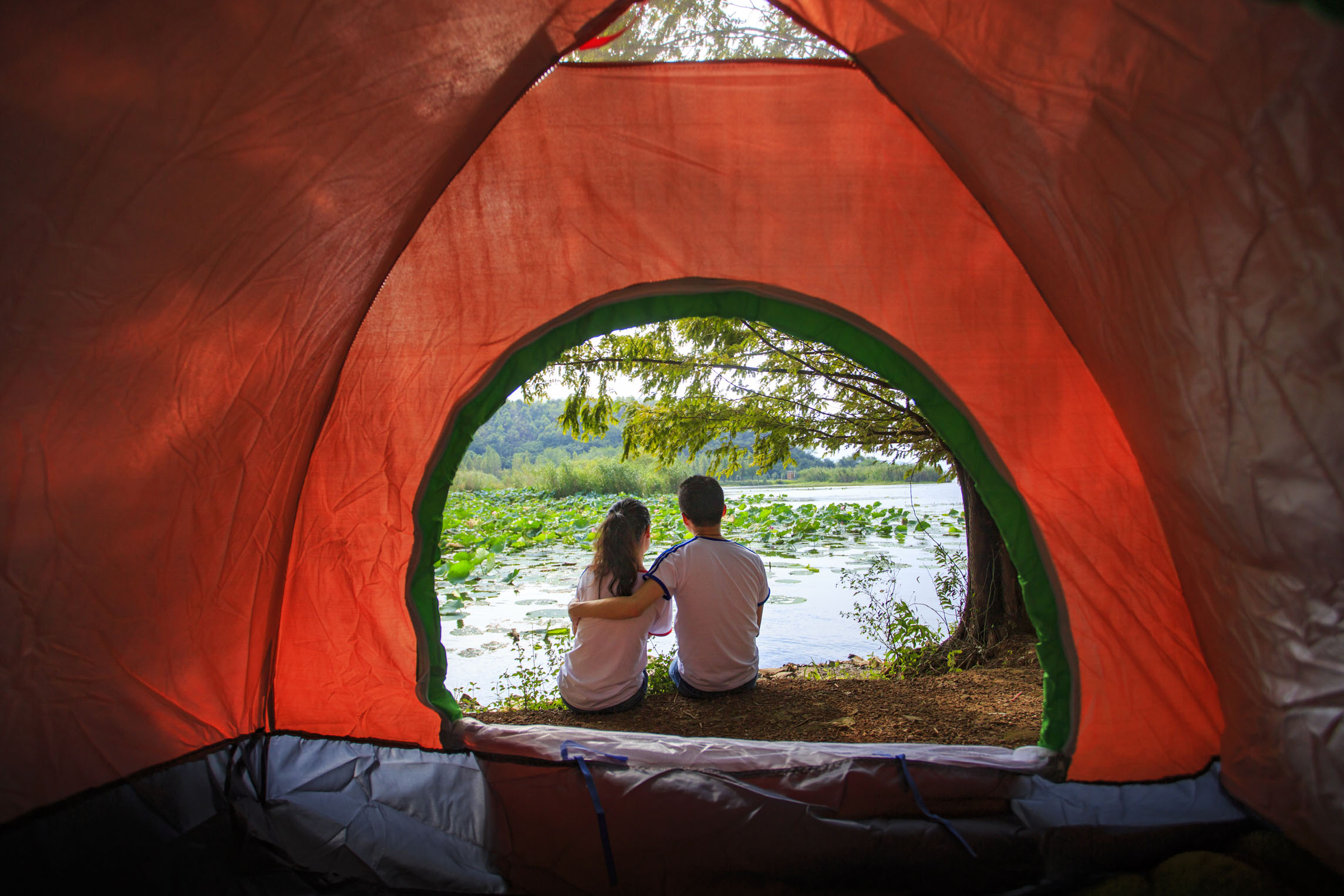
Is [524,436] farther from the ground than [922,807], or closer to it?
farther from the ground

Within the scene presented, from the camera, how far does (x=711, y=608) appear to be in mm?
2721

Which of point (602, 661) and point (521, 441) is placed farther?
point (521, 441)

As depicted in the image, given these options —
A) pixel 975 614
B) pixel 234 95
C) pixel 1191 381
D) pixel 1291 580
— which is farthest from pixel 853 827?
pixel 975 614

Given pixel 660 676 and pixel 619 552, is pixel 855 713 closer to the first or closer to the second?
pixel 619 552

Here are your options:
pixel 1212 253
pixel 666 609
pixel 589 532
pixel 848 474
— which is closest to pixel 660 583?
pixel 666 609

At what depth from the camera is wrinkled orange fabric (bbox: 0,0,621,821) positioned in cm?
113

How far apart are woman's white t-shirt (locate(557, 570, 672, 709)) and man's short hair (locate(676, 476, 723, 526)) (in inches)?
14.4

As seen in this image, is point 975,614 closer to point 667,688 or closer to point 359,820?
point 667,688

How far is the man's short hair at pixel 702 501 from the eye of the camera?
110 inches

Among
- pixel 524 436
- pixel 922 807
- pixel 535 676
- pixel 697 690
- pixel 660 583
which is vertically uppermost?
pixel 524 436

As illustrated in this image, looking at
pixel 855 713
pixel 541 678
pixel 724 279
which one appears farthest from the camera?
pixel 541 678

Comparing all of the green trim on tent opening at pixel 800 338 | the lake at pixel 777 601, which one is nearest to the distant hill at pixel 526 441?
the lake at pixel 777 601

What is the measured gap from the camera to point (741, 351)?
147 inches

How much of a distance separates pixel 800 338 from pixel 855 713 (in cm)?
133
